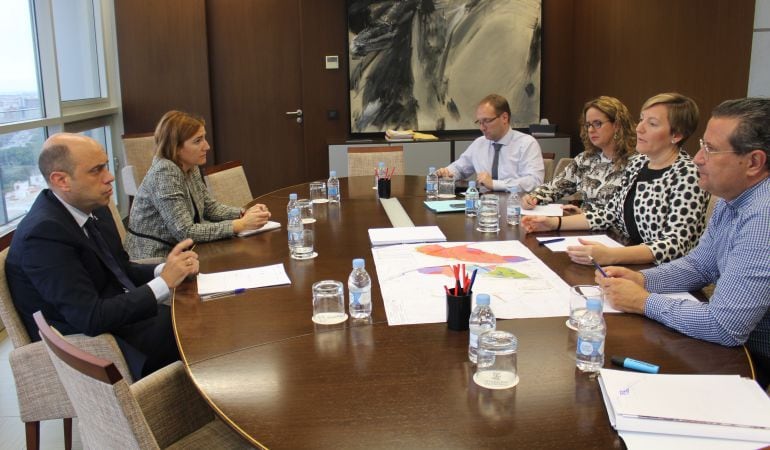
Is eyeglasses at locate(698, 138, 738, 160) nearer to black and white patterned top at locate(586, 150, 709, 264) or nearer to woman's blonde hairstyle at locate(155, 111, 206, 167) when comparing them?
black and white patterned top at locate(586, 150, 709, 264)

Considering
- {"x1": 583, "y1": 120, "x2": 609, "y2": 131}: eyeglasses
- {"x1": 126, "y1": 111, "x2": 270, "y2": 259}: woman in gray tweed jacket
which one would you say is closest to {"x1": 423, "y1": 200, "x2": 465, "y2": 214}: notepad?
{"x1": 583, "y1": 120, "x2": 609, "y2": 131}: eyeglasses

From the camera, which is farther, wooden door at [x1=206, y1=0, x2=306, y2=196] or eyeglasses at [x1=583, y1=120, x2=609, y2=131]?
wooden door at [x1=206, y1=0, x2=306, y2=196]

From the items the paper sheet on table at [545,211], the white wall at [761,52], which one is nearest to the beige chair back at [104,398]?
the paper sheet on table at [545,211]

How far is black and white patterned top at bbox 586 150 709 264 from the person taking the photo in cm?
239

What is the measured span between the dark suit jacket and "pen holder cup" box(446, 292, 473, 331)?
1.06 m

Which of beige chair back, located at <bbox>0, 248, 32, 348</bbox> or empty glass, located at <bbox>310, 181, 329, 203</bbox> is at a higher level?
empty glass, located at <bbox>310, 181, 329, 203</bbox>

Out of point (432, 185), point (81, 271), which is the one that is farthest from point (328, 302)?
point (432, 185)

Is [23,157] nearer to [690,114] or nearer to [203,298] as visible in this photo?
[203,298]

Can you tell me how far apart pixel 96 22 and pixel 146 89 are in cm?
78

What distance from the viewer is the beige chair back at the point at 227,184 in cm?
391

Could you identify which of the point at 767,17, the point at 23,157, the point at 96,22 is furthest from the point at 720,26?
the point at 96,22

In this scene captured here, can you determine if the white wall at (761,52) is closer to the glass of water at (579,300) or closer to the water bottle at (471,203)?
the water bottle at (471,203)

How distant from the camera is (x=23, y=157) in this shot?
4.71 meters

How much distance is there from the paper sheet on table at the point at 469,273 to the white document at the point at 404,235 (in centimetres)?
6
